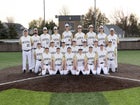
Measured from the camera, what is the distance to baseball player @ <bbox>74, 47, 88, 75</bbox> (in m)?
13.1

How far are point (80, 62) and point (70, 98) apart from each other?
3.87 m

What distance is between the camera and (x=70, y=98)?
9.61 m

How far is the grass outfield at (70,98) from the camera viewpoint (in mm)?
9117

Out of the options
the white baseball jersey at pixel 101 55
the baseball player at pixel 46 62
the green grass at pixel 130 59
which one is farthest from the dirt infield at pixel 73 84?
the green grass at pixel 130 59

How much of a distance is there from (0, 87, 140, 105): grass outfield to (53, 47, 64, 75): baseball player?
2.94 m

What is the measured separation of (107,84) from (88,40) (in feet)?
11.9

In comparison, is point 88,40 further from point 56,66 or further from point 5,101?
point 5,101

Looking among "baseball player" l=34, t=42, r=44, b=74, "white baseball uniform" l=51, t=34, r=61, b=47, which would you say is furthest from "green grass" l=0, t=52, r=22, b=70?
"white baseball uniform" l=51, t=34, r=61, b=47

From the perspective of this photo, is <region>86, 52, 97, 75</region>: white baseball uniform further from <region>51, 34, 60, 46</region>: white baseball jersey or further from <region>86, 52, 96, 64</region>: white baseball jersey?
<region>51, 34, 60, 46</region>: white baseball jersey

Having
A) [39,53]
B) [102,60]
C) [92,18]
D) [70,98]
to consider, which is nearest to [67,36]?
[39,53]

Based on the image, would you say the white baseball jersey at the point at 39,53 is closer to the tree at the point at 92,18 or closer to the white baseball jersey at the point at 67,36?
the white baseball jersey at the point at 67,36

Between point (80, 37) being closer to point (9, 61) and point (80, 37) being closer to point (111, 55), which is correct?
point (111, 55)

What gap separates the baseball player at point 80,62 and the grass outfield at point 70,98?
2.95 meters

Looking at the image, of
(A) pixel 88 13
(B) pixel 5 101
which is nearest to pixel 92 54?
(B) pixel 5 101
